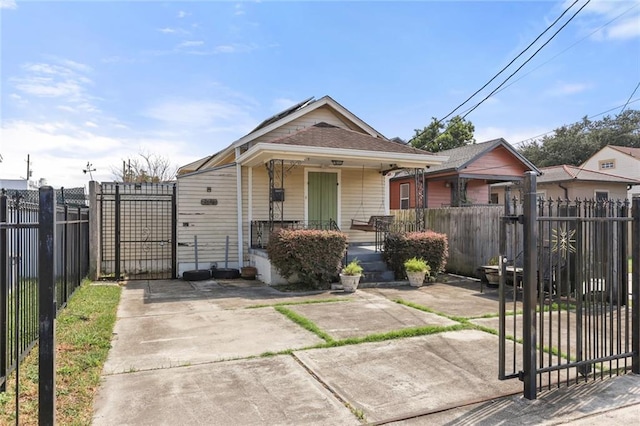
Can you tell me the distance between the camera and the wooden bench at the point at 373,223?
1083cm

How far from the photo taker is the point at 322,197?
1214 cm

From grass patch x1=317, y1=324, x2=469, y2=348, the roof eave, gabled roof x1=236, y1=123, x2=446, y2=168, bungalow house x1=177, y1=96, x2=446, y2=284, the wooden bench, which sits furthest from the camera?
the wooden bench

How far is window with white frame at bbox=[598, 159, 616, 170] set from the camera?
2901 cm

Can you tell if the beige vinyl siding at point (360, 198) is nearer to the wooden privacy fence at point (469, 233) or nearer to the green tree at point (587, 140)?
the wooden privacy fence at point (469, 233)

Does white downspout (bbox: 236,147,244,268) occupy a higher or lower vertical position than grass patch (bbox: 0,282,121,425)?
higher

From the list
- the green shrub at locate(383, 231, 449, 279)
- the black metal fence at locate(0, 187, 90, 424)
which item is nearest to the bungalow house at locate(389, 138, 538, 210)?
the green shrub at locate(383, 231, 449, 279)

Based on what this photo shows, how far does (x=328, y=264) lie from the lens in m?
8.96

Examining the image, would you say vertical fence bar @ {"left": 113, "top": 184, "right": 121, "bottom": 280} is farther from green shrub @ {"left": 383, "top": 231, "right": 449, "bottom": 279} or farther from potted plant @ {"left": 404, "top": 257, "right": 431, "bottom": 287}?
potted plant @ {"left": 404, "top": 257, "right": 431, "bottom": 287}

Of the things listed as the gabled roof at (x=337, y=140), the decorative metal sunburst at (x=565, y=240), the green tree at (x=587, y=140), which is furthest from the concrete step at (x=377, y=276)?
the green tree at (x=587, y=140)

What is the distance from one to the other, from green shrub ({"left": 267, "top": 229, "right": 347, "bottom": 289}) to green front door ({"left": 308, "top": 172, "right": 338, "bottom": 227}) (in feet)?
9.49

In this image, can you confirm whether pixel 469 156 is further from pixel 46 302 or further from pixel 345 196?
pixel 46 302

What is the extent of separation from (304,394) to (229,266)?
829cm

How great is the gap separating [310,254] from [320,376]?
5.02m

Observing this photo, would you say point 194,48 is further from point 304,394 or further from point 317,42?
point 304,394
